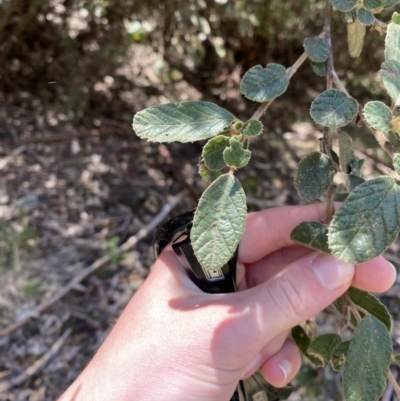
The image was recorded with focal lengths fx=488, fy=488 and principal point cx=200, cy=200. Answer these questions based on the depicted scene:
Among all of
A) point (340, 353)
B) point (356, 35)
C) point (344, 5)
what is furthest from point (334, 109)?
point (340, 353)

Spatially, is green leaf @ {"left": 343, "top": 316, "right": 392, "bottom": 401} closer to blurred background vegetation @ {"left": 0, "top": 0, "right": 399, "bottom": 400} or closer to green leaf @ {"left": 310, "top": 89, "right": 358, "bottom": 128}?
green leaf @ {"left": 310, "top": 89, "right": 358, "bottom": 128}

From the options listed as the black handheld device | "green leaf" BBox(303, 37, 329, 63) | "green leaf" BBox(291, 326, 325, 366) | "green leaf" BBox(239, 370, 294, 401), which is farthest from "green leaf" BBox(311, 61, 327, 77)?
"green leaf" BBox(239, 370, 294, 401)

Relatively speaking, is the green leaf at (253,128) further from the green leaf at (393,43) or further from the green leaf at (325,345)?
the green leaf at (325,345)

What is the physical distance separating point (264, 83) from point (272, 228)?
1.63ft

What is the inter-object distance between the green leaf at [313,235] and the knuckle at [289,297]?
0.12 metres

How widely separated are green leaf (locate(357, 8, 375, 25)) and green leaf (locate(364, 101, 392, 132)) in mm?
179

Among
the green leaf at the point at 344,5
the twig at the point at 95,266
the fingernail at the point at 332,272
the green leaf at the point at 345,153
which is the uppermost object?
the green leaf at the point at 344,5

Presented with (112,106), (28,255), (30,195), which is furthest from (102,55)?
(28,255)

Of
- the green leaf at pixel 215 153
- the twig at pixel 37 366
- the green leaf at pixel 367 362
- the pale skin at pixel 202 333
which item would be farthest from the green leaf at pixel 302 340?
the twig at pixel 37 366

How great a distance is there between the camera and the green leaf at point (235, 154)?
0.64 meters

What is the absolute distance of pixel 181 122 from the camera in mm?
673

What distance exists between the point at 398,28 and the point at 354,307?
47cm

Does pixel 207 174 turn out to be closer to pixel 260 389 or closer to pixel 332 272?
pixel 332 272

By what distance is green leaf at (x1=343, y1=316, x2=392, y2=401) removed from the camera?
703 mm
